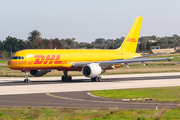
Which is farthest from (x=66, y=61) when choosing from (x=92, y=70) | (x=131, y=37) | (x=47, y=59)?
(x=131, y=37)

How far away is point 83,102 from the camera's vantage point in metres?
26.0

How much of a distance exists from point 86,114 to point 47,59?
86.8 feet

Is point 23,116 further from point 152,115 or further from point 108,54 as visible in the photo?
point 108,54

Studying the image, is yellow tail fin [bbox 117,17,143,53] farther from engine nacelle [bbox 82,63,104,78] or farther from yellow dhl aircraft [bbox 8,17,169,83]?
engine nacelle [bbox 82,63,104,78]

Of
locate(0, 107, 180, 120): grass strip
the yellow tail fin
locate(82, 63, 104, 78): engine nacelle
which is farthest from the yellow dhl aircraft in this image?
locate(0, 107, 180, 120): grass strip

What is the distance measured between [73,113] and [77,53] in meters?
29.6

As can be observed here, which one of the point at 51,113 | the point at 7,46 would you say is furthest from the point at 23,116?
the point at 7,46

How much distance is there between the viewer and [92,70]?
4491cm

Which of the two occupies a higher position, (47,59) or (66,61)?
(47,59)

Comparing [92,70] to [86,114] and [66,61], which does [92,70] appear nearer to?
[66,61]

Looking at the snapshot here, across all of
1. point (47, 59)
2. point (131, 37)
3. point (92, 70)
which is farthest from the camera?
point (131, 37)

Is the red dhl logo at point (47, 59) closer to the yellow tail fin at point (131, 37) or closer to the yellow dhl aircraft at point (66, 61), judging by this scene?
the yellow dhl aircraft at point (66, 61)

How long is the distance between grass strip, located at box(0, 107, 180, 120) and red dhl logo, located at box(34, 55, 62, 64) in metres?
23.4

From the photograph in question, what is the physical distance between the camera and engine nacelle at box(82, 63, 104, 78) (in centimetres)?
4506
